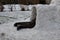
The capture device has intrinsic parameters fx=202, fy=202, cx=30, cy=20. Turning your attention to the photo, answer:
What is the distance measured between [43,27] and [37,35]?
0.18 meters

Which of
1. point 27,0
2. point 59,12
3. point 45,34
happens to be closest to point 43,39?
point 45,34

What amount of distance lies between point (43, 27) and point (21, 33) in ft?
1.02

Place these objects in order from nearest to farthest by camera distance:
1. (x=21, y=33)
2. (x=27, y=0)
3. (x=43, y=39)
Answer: (x=43, y=39), (x=21, y=33), (x=27, y=0)

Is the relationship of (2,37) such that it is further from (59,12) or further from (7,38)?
(59,12)

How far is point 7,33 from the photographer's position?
2.80m

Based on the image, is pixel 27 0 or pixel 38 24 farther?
pixel 27 0

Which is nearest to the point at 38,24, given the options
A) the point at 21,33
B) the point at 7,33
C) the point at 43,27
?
the point at 43,27

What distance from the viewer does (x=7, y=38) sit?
2.73 metres

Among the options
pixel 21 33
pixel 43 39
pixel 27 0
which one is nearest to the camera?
pixel 43 39

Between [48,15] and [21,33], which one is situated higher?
[48,15]

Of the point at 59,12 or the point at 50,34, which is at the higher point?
the point at 59,12

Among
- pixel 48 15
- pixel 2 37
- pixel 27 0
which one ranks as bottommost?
pixel 27 0

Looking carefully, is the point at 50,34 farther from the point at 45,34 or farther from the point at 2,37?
the point at 2,37

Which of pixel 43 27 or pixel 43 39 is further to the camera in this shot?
pixel 43 27
